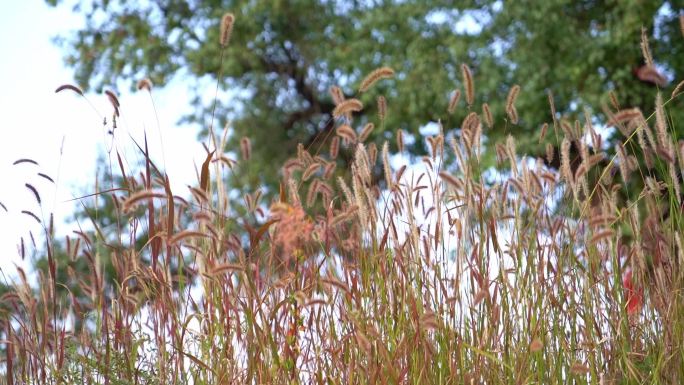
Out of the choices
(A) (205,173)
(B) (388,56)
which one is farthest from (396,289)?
(B) (388,56)

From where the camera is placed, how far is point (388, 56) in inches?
515

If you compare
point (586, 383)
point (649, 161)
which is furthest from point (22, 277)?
point (649, 161)

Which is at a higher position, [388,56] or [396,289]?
[388,56]

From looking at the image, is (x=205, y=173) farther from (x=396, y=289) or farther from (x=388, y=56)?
(x=388, y=56)

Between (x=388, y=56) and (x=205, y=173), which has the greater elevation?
(x=388, y=56)

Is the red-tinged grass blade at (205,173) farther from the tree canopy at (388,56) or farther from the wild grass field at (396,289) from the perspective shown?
the tree canopy at (388,56)

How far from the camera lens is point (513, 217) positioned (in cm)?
315

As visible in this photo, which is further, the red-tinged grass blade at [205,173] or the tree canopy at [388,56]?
the tree canopy at [388,56]

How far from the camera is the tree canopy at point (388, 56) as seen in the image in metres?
11.6

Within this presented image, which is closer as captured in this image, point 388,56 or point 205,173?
point 205,173

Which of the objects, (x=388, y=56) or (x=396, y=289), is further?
(x=388, y=56)

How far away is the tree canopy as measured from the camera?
459 inches

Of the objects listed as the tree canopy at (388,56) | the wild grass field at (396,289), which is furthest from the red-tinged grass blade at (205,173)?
the tree canopy at (388,56)

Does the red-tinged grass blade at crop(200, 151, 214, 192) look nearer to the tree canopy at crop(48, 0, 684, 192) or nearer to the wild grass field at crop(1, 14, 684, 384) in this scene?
the wild grass field at crop(1, 14, 684, 384)
